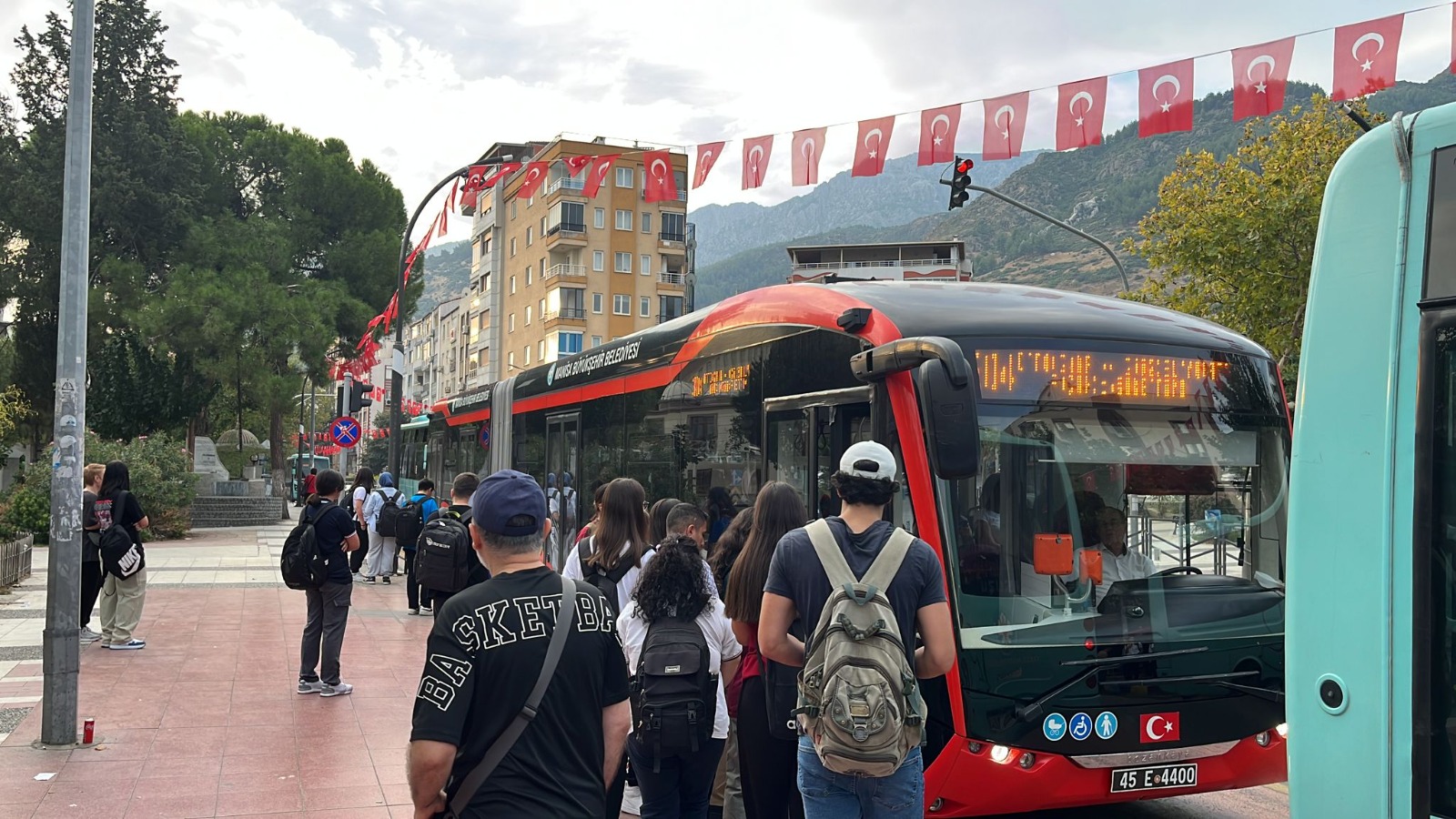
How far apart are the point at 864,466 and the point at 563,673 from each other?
134 cm

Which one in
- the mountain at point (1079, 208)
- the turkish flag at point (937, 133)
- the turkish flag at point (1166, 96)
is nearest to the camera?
the turkish flag at point (1166, 96)

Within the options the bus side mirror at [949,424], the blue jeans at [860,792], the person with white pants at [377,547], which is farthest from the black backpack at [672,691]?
the person with white pants at [377,547]

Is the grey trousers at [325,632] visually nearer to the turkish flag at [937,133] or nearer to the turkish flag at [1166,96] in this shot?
the turkish flag at [937,133]

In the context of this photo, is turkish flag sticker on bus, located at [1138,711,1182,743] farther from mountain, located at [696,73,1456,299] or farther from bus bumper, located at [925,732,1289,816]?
mountain, located at [696,73,1456,299]

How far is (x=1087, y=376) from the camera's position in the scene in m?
6.07

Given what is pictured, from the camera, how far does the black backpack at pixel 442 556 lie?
28.3 feet

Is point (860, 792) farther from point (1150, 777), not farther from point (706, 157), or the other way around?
point (706, 157)

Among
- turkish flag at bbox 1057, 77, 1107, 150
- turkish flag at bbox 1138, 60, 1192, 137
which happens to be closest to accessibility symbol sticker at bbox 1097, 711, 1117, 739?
turkish flag at bbox 1138, 60, 1192, 137

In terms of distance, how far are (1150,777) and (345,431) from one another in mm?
19801

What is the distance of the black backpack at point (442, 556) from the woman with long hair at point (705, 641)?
4096 millimetres

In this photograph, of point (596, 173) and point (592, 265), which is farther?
point (592, 265)

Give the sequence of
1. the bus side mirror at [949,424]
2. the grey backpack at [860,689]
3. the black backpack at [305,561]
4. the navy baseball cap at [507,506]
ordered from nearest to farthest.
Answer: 1. the navy baseball cap at [507,506]
2. the grey backpack at [860,689]
3. the bus side mirror at [949,424]
4. the black backpack at [305,561]

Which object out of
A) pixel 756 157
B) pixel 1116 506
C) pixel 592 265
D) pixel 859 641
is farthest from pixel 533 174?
pixel 592 265

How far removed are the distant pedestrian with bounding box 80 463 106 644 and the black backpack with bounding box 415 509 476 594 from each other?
4.00m
